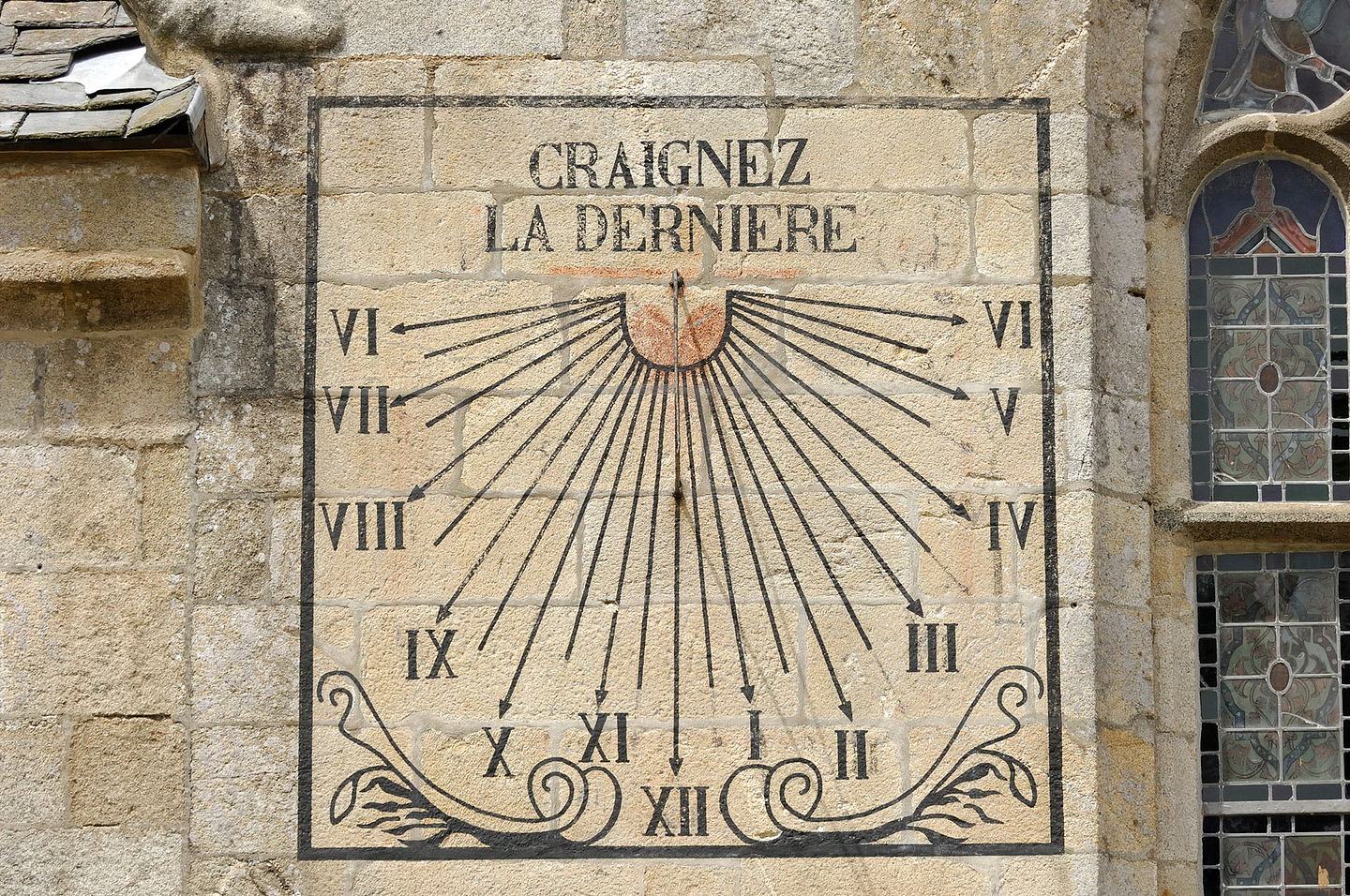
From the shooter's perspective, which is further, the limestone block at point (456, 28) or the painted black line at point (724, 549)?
the limestone block at point (456, 28)

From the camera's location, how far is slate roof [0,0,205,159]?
4.27 m

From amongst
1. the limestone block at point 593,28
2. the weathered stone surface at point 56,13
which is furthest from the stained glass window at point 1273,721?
the weathered stone surface at point 56,13

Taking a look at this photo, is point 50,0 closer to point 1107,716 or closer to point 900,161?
point 900,161

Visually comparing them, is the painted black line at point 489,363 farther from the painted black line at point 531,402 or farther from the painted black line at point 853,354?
the painted black line at point 853,354

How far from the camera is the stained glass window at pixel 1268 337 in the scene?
4.56 meters

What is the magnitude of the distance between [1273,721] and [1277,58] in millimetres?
1787

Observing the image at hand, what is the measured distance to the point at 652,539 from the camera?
14.0 ft

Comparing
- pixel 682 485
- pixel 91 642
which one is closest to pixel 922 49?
pixel 682 485

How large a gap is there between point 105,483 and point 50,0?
131 centimetres

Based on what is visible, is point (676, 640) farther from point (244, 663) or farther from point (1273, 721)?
point (1273, 721)

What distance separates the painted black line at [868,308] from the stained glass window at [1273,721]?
3.01 ft

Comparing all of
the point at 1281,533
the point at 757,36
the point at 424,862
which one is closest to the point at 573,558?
the point at 424,862

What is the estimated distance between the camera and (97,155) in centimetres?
436

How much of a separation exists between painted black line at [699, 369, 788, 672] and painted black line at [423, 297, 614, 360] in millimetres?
311
